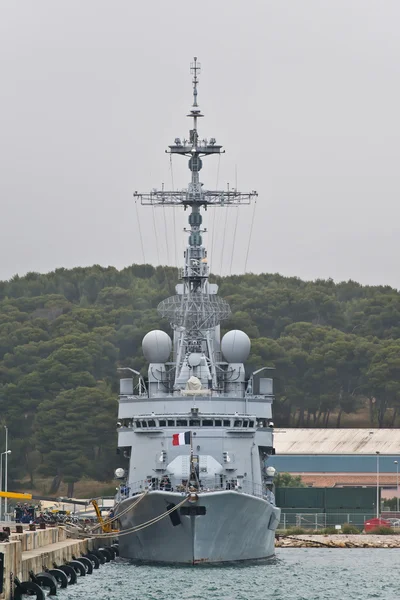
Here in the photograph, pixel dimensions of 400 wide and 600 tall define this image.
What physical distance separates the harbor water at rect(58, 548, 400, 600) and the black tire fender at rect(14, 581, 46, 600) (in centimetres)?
408

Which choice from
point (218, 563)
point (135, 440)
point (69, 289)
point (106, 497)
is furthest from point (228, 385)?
point (69, 289)

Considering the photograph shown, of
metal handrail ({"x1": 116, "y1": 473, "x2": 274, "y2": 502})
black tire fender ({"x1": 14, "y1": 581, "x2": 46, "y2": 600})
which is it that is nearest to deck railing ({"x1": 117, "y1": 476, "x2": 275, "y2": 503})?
metal handrail ({"x1": 116, "y1": 473, "x2": 274, "y2": 502})

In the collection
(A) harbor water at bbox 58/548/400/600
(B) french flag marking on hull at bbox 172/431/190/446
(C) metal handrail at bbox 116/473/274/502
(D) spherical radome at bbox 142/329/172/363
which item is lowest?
(A) harbor water at bbox 58/548/400/600

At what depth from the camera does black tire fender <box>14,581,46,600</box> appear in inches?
1720

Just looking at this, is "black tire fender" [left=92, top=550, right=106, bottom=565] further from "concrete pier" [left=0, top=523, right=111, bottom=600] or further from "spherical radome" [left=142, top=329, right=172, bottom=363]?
"spherical radome" [left=142, top=329, right=172, bottom=363]

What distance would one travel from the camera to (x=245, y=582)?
178ft

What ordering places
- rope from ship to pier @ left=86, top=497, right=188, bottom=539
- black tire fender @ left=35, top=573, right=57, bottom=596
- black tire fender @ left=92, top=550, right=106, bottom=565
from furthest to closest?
black tire fender @ left=92, top=550, right=106, bottom=565 → rope from ship to pier @ left=86, top=497, right=188, bottom=539 → black tire fender @ left=35, top=573, right=57, bottom=596

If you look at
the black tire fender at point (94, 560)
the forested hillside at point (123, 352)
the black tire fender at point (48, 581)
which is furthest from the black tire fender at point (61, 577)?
the forested hillside at point (123, 352)

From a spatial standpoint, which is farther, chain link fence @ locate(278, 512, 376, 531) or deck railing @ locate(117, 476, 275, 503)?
chain link fence @ locate(278, 512, 376, 531)

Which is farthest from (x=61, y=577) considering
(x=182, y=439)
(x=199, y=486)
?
(x=182, y=439)

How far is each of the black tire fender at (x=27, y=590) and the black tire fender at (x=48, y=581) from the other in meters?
2.29

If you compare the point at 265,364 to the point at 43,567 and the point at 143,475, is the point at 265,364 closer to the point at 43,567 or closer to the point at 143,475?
the point at 143,475

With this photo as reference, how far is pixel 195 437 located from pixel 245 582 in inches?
344

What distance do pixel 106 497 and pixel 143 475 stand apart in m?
40.6
